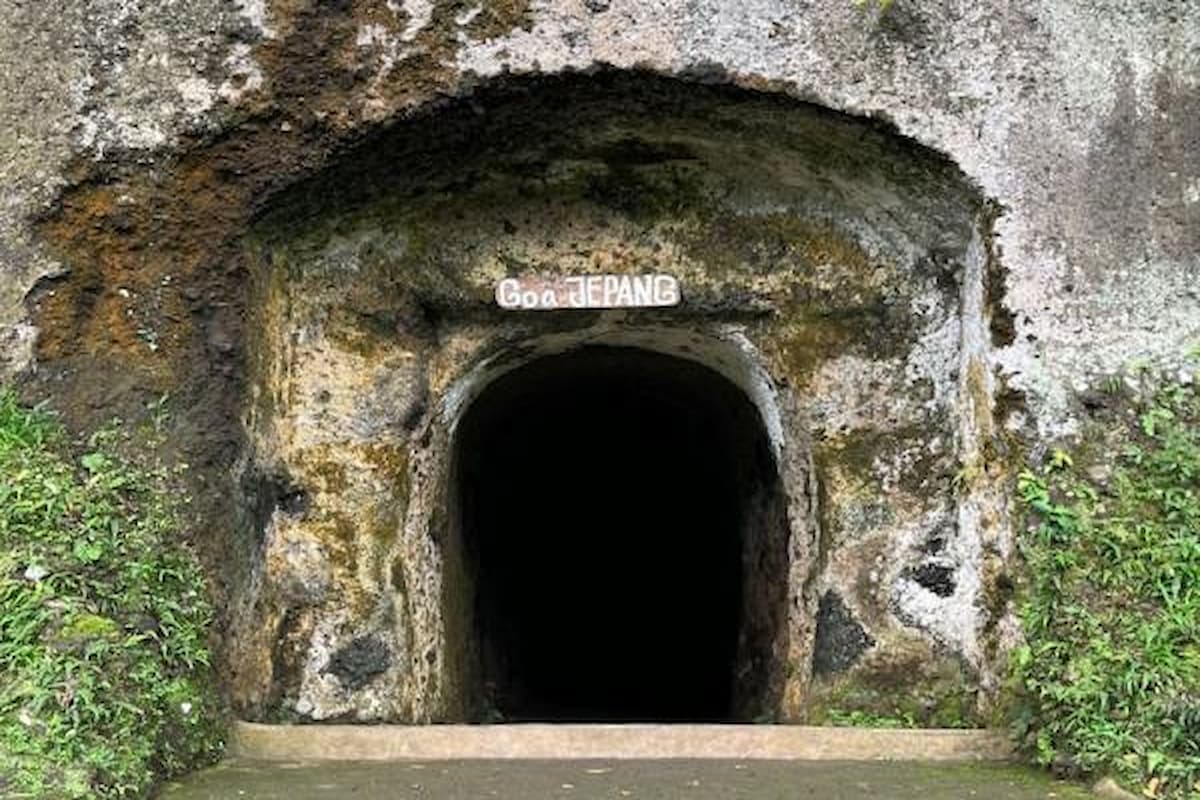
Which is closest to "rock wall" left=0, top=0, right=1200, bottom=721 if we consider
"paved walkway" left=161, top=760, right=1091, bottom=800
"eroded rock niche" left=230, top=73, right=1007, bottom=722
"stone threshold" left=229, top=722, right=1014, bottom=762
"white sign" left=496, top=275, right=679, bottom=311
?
"eroded rock niche" left=230, top=73, right=1007, bottom=722

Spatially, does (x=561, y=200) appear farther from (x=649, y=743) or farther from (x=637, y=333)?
(x=649, y=743)

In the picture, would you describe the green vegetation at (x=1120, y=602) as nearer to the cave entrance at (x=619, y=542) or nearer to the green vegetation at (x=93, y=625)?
the cave entrance at (x=619, y=542)

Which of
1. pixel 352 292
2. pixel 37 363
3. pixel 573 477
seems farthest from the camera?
pixel 573 477

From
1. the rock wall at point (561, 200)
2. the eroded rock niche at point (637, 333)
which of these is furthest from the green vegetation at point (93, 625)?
the eroded rock niche at point (637, 333)

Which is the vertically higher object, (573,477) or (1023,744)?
(573,477)

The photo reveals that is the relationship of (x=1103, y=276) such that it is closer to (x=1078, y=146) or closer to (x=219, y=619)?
(x=1078, y=146)

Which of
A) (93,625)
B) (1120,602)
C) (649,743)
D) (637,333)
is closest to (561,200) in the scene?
(637,333)

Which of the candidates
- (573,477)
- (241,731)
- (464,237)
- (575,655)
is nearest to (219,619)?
(241,731)

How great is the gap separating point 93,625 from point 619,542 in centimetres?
549

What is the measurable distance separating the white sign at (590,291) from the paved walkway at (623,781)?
154 cm

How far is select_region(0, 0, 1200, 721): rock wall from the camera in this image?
3930 millimetres

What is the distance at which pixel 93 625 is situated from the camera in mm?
3389

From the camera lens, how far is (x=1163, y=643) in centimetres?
346

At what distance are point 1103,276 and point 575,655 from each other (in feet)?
18.0
